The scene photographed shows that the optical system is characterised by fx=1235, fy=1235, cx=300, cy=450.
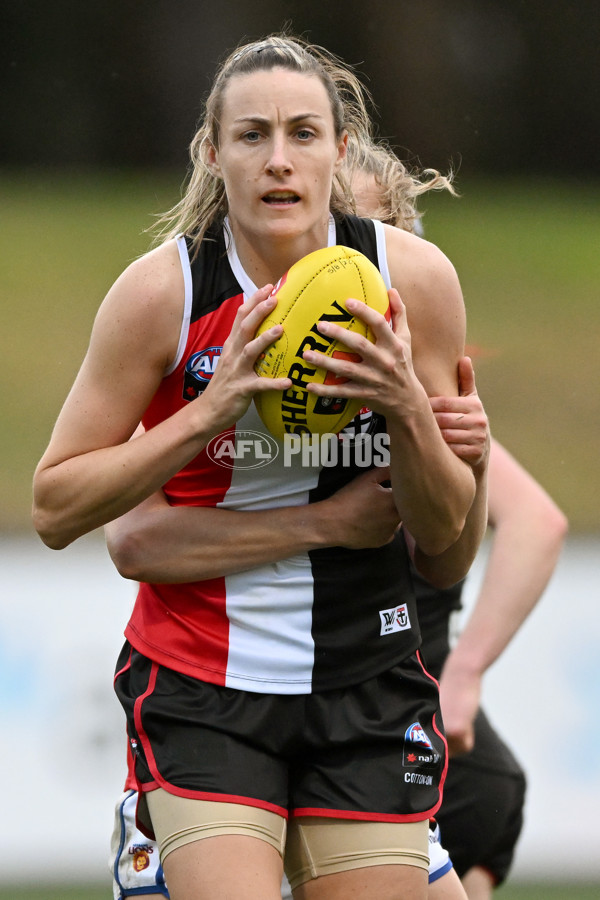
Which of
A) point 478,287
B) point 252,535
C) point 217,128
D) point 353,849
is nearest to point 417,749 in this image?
point 353,849

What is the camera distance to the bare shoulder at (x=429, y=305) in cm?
232

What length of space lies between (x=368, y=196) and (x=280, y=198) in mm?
759

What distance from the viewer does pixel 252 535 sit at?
231cm

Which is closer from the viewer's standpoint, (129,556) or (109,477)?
(109,477)

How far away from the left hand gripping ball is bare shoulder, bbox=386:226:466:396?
15 centimetres

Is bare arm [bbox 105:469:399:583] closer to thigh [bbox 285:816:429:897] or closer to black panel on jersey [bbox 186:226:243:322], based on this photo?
black panel on jersey [bbox 186:226:243:322]

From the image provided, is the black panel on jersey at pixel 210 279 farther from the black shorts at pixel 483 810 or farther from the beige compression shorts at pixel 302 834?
the black shorts at pixel 483 810

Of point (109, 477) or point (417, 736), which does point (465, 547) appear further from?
point (109, 477)

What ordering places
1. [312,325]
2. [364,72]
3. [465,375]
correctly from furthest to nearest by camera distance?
[364,72]
[465,375]
[312,325]

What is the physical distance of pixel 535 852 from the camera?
457cm

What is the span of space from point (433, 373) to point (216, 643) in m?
0.66

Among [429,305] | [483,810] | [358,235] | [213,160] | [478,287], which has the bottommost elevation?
[483,810]

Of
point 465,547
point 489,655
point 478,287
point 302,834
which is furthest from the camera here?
point 478,287

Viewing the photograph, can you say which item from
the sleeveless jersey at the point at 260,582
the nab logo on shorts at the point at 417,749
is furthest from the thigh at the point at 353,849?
the sleeveless jersey at the point at 260,582
